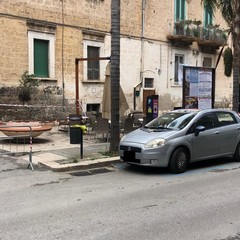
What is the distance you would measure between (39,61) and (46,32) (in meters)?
1.44

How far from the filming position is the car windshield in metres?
9.77

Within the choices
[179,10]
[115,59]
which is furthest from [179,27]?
[115,59]

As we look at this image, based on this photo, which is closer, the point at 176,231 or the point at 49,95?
the point at 176,231

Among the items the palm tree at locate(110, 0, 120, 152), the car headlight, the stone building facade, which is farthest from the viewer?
the stone building facade

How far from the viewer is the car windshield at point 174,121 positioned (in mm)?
9768

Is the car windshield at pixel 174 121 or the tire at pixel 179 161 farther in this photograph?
the car windshield at pixel 174 121

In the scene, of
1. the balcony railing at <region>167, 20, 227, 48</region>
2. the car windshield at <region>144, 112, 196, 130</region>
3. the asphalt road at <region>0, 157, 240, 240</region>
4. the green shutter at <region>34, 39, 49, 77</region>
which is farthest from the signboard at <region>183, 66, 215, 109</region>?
the balcony railing at <region>167, 20, 227, 48</region>

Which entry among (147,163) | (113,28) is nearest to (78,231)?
(147,163)

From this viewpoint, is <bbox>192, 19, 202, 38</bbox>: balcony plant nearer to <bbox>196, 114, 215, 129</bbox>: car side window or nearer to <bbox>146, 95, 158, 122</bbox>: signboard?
<bbox>146, 95, 158, 122</bbox>: signboard

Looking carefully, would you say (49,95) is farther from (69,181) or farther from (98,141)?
(69,181)

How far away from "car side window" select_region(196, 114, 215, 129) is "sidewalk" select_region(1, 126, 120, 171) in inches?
93.5

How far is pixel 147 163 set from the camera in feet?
29.5

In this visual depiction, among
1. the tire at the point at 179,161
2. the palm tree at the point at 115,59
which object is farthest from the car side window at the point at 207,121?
the palm tree at the point at 115,59

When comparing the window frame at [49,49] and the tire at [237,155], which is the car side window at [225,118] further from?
the window frame at [49,49]
